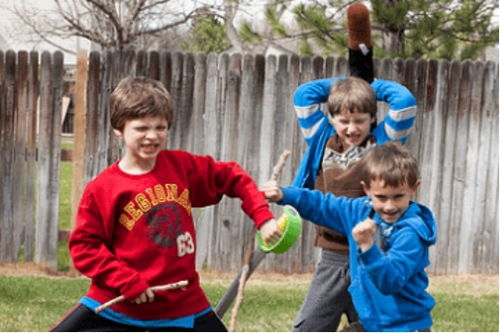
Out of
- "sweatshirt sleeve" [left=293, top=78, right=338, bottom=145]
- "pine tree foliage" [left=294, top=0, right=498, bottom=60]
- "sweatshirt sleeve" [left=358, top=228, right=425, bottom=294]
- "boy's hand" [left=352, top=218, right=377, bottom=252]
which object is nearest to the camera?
"boy's hand" [left=352, top=218, right=377, bottom=252]

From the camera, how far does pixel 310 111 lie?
4305mm

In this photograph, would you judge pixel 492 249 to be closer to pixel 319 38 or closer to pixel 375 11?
pixel 375 11

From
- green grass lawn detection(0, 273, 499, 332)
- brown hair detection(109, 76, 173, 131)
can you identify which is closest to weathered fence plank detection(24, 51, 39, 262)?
green grass lawn detection(0, 273, 499, 332)

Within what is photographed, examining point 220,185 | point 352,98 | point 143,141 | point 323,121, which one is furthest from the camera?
point 323,121

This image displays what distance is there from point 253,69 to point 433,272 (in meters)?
2.34

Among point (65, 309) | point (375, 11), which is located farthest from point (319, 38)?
point (65, 309)

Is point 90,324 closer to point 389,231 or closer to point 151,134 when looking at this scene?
point 151,134

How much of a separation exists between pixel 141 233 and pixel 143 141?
33 centimetres

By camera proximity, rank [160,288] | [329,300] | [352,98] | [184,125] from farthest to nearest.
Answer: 1. [184,125]
2. [329,300]
3. [352,98]
4. [160,288]

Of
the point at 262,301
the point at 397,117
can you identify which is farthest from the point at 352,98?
the point at 262,301

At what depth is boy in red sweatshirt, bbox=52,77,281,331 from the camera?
10.3 ft

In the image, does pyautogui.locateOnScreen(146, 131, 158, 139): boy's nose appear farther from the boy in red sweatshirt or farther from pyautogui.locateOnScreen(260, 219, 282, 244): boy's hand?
pyautogui.locateOnScreen(260, 219, 282, 244): boy's hand

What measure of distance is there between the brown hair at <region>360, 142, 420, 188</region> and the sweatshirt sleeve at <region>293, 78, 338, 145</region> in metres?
0.89

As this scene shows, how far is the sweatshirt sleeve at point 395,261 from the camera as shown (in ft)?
Result: 10.0
